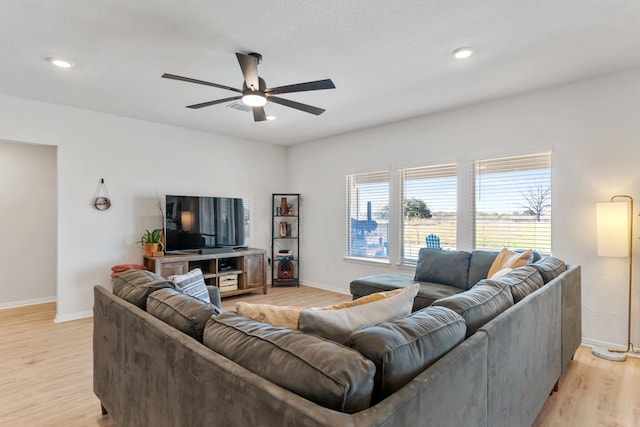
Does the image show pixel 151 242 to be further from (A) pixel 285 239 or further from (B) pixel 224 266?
(A) pixel 285 239

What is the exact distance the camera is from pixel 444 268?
368 centimetres

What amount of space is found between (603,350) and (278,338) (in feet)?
11.6

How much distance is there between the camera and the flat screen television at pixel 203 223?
15.4ft

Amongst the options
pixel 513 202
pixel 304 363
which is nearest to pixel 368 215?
pixel 513 202

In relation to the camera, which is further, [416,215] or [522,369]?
[416,215]

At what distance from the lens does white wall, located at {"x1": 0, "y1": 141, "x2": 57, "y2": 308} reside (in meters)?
4.70

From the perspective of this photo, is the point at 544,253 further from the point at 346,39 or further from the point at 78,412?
the point at 78,412

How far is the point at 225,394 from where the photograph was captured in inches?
40.4

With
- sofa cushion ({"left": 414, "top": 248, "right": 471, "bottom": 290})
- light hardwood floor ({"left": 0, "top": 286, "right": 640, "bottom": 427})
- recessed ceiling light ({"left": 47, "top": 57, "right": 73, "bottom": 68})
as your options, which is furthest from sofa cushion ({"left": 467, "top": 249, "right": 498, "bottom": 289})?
recessed ceiling light ({"left": 47, "top": 57, "right": 73, "bottom": 68})

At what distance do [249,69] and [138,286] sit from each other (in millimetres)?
1669

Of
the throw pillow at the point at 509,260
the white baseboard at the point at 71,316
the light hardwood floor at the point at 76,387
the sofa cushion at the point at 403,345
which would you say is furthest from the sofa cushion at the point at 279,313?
the white baseboard at the point at 71,316

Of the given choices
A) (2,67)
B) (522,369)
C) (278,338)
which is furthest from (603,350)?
(2,67)

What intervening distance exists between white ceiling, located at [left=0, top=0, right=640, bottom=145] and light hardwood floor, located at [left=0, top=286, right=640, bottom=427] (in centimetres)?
259

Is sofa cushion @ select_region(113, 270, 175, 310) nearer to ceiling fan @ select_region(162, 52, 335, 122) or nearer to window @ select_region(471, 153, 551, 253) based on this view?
ceiling fan @ select_region(162, 52, 335, 122)
